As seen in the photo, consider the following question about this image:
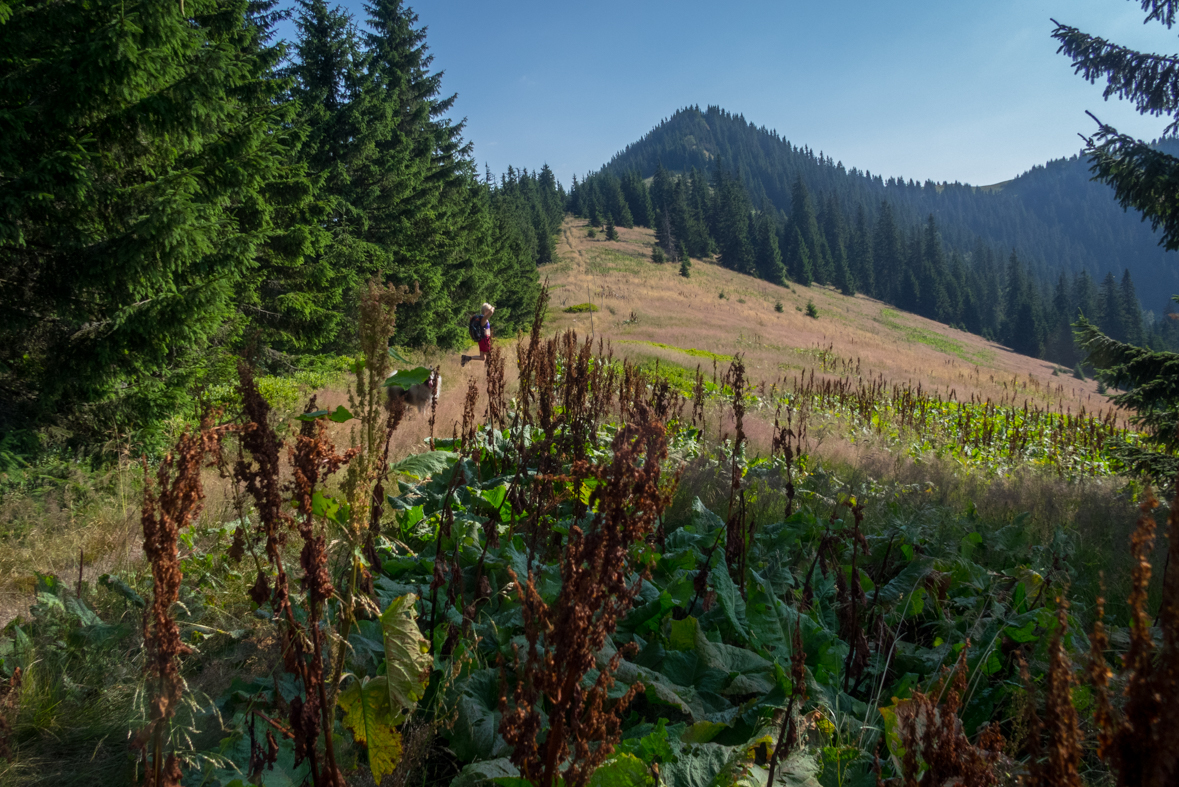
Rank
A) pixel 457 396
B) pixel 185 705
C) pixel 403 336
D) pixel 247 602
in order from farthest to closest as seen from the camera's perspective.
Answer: pixel 403 336 → pixel 457 396 → pixel 247 602 → pixel 185 705

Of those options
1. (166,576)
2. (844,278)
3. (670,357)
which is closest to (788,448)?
(166,576)

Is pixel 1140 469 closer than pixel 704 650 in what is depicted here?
No

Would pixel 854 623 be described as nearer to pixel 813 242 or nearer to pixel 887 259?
pixel 813 242

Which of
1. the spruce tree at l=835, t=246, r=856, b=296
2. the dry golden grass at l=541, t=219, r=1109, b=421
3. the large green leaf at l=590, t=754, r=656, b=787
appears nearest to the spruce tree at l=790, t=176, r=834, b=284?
the spruce tree at l=835, t=246, r=856, b=296

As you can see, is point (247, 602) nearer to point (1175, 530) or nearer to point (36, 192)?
point (1175, 530)

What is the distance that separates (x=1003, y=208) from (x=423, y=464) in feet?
758

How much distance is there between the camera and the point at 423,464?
320cm

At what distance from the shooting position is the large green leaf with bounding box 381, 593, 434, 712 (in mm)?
1420

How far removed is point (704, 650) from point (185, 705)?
5.97 ft

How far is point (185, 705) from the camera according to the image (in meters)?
1.89

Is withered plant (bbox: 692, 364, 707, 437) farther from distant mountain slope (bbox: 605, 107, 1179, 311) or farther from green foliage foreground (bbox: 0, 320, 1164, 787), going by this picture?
distant mountain slope (bbox: 605, 107, 1179, 311)

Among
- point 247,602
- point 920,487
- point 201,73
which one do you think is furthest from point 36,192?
point 920,487

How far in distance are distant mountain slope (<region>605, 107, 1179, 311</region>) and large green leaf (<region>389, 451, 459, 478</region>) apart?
403ft

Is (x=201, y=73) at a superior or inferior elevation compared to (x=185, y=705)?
superior
